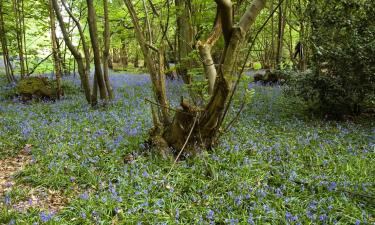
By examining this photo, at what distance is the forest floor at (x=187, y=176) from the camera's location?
13.7 feet

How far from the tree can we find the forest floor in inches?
15.3

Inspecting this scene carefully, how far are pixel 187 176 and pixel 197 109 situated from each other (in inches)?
47.9

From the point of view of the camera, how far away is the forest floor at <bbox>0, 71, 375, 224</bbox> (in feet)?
13.7

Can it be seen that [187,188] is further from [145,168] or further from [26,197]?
[26,197]

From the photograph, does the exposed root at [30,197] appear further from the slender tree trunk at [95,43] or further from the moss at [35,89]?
the moss at [35,89]

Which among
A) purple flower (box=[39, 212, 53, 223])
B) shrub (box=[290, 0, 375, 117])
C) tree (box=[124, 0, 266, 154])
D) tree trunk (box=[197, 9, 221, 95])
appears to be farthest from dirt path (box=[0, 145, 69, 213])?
shrub (box=[290, 0, 375, 117])

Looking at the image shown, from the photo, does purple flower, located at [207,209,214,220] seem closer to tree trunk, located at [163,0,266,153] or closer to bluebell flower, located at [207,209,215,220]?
bluebell flower, located at [207,209,215,220]

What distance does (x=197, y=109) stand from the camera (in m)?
5.75

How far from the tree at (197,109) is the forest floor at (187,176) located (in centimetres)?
39

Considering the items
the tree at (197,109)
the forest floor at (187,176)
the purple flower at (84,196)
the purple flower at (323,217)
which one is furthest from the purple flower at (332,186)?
the purple flower at (84,196)

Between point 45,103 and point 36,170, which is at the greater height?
point 45,103

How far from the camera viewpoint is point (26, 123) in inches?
300

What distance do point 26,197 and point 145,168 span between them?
5.72 ft

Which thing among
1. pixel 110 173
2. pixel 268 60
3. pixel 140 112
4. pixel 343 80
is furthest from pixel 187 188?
pixel 268 60
